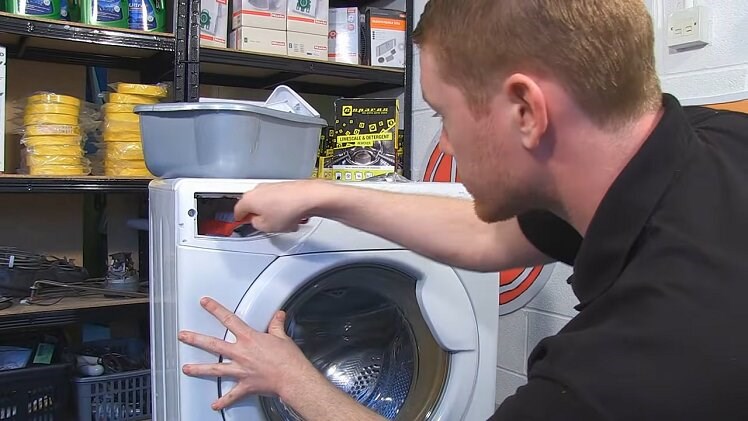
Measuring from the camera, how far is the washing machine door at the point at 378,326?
44.1 inches

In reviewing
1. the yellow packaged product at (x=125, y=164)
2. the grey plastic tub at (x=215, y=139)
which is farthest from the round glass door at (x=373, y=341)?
the yellow packaged product at (x=125, y=164)

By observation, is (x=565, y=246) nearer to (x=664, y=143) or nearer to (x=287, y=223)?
(x=664, y=143)

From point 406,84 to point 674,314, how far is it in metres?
1.80

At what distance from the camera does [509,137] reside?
2.39 feet

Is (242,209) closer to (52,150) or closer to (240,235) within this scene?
(240,235)

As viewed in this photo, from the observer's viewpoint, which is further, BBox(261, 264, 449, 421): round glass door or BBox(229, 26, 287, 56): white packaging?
BBox(229, 26, 287, 56): white packaging

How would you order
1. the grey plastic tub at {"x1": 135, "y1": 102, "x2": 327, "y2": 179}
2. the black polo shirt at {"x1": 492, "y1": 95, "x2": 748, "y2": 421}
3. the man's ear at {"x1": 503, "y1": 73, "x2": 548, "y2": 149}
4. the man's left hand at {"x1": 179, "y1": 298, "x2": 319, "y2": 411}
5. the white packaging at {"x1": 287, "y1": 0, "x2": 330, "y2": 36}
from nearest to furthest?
the black polo shirt at {"x1": 492, "y1": 95, "x2": 748, "y2": 421}, the man's ear at {"x1": 503, "y1": 73, "x2": 548, "y2": 149}, the man's left hand at {"x1": 179, "y1": 298, "x2": 319, "y2": 411}, the grey plastic tub at {"x1": 135, "y1": 102, "x2": 327, "y2": 179}, the white packaging at {"x1": 287, "y1": 0, "x2": 330, "y2": 36}

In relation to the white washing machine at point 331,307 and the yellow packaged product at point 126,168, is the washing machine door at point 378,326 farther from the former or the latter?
the yellow packaged product at point 126,168

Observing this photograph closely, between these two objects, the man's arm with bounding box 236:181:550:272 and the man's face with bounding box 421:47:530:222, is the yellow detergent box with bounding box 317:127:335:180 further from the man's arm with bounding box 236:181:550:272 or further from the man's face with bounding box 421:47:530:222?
the man's face with bounding box 421:47:530:222

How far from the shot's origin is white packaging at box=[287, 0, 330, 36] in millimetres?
2107

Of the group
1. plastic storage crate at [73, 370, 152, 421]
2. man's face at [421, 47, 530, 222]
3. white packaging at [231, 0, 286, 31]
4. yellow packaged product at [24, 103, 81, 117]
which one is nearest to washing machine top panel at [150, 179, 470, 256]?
man's face at [421, 47, 530, 222]

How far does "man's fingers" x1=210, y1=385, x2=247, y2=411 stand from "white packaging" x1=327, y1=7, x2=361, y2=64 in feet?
4.72

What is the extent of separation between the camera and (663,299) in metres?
0.58

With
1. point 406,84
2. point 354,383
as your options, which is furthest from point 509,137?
point 406,84
